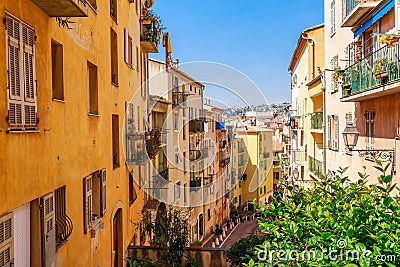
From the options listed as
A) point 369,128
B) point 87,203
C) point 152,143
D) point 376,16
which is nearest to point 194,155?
point 152,143

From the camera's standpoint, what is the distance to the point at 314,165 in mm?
25250

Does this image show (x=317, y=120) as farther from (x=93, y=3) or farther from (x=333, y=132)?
(x=93, y=3)

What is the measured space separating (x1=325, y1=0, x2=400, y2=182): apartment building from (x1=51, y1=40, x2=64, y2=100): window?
23.8 ft

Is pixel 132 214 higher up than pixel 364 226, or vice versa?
pixel 364 226

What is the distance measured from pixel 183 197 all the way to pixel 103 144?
725 inches

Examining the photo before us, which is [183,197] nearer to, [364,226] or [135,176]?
[135,176]

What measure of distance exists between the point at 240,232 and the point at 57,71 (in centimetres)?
3451

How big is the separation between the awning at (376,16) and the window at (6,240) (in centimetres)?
1084

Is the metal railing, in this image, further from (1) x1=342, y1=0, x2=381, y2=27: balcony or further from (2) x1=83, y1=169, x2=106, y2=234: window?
(2) x1=83, y1=169, x2=106, y2=234: window

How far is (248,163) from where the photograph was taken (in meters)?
59.4

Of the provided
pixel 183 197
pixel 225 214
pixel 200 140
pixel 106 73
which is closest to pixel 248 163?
pixel 225 214

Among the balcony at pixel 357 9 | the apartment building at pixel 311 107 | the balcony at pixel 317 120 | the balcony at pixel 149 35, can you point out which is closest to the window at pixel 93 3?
the balcony at pixel 149 35

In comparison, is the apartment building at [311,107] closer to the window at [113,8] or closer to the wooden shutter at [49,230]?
the window at [113,8]

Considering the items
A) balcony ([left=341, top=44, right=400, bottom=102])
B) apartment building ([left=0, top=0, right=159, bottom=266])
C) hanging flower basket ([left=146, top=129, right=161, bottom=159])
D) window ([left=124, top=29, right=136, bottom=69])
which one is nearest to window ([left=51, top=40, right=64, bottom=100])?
apartment building ([left=0, top=0, right=159, bottom=266])
